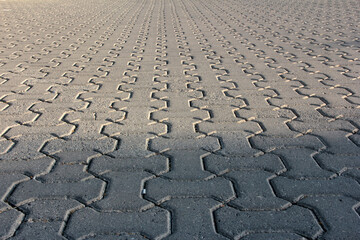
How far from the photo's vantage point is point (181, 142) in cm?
343

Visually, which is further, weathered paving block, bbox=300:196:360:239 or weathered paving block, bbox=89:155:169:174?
weathered paving block, bbox=89:155:169:174

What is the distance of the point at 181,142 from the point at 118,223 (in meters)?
1.24

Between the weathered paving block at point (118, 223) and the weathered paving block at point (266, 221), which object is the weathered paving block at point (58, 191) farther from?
the weathered paving block at point (266, 221)

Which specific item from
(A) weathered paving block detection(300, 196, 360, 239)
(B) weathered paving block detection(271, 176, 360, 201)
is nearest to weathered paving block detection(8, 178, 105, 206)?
(B) weathered paving block detection(271, 176, 360, 201)

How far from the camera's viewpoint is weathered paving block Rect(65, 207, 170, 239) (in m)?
2.27

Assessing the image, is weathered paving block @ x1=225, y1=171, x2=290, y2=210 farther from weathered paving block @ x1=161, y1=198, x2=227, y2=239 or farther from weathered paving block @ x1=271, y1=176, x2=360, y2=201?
weathered paving block @ x1=161, y1=198, x2=227, y2=239

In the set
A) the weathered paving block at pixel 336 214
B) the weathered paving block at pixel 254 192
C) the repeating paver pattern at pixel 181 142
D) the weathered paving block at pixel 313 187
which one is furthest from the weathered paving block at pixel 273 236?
the weathered paving block at pixel 313 187

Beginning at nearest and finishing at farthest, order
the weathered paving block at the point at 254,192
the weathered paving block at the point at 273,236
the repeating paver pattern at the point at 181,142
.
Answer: the weathered paving block at the point at 273,236, the repeating paver pattern at the point at 181,142, the weathered paving block at the point at 254,192

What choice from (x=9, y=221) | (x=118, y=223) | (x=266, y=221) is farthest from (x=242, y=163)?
(x=9, y=221)

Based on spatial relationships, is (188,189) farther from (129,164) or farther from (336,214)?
(336,214)

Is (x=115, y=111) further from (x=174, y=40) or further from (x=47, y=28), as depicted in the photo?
(x=47, y=28)

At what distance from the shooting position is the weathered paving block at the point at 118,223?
227 centimetres

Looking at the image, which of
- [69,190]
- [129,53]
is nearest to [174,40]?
[129,53]

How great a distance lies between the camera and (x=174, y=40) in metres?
8.91
